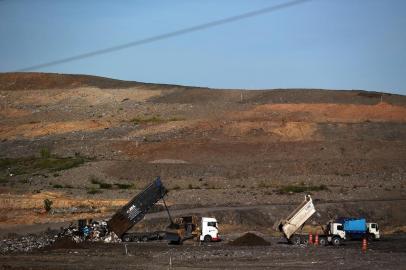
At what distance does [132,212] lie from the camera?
156ft

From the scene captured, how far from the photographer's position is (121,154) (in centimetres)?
9169

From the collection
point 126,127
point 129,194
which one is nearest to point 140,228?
point 129,194

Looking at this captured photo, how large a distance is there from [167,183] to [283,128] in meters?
29.6

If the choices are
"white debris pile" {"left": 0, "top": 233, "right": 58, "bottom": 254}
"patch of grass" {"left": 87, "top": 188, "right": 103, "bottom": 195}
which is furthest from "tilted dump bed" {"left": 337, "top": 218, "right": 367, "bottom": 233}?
"patch of grass" {"left": 87, "top": 188, "right": 103, "bottom": 195}

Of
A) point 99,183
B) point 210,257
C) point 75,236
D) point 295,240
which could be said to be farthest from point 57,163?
point 210,257

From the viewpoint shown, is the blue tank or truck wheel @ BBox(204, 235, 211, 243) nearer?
truck wheel @ BBox(204, 235, 211, 243)

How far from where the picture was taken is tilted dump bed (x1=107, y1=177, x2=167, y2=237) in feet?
156

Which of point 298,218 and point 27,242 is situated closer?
point 298,218

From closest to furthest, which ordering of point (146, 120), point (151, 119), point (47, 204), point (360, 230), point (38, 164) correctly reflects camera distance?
1. point (360, 230)
2. point (47, 204)
3. point (38, 164)
4. point (146, 120)
5. point (151, 119)

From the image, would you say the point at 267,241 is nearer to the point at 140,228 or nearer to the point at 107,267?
the point at 140,228

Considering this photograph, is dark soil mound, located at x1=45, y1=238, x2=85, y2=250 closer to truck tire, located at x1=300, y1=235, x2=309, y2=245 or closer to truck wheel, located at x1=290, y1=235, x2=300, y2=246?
truck wheel, located at x1=290, y1=235, x2=300, y2=246

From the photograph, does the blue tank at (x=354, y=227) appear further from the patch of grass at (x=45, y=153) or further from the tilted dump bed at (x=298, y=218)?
the patch of grass at (x=45, y=153)

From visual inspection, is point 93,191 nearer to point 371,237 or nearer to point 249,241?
point 249,241

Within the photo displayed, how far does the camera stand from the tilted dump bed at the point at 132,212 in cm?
4744
